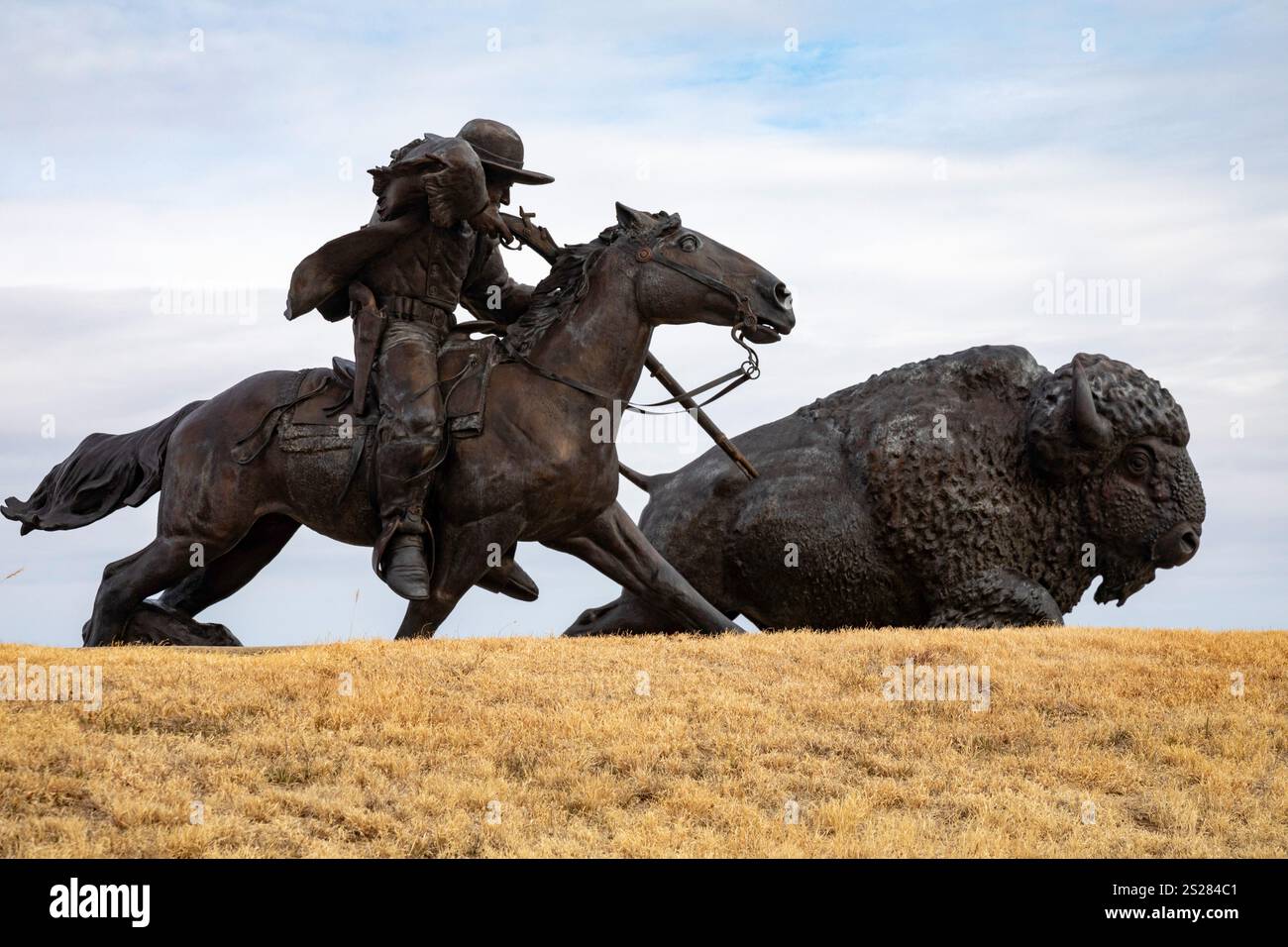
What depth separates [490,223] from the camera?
1038cm

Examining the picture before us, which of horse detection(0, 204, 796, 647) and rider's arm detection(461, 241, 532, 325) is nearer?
horse detection(0, 204, 796, 647)

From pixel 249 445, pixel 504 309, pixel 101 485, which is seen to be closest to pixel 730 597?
pixel 504 309

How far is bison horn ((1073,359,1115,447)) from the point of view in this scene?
1135 cm

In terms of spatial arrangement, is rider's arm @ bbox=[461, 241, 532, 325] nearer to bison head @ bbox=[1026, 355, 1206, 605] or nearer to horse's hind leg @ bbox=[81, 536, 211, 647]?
horse's hind leg @ bbox=[81, 536, 211, 647]

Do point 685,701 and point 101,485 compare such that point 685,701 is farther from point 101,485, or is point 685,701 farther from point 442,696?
point 101,485

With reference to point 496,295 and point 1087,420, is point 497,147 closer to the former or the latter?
point 496,295

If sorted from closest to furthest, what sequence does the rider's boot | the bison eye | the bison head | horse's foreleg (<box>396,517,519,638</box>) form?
the rider's boot < horse's foreleg (<box>396,517,519,638</box>) < the bison head < the bison eye

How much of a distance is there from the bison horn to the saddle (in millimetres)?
4069

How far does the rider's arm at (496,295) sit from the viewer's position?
35.7 ft

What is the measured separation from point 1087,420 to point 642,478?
340cm

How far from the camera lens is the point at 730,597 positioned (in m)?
11.9

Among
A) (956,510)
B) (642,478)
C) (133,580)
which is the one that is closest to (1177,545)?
(956,510)

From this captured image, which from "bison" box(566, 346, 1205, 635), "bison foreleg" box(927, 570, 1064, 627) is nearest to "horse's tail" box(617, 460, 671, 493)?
"bison" box(566, 346, 1205, 635)

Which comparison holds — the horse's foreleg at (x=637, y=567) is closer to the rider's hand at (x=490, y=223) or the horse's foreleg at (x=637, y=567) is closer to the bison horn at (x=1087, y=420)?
the rider's hand at (x=490, y=223)
